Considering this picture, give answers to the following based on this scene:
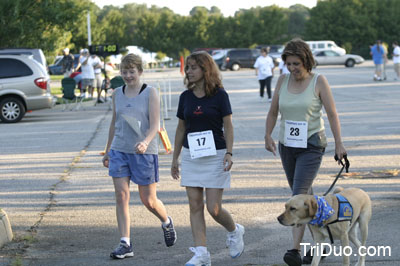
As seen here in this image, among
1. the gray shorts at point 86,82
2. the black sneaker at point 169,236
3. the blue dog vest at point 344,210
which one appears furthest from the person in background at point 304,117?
the gray shorts at point 86,82

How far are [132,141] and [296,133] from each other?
4.87ft

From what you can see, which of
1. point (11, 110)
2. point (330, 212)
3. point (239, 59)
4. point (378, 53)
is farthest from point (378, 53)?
point (239, 59)

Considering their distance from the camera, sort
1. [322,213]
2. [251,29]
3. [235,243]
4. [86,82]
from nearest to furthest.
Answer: [322,213] < [235,243] < [86,82] < [251,29]

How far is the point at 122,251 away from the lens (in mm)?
5754

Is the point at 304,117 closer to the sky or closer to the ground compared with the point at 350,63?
closer to the sky

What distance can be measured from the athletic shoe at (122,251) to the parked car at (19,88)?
533 inches

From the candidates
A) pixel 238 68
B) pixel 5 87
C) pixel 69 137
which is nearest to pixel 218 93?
pixel 69 137

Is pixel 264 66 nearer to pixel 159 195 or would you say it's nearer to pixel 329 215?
pixel 159 195

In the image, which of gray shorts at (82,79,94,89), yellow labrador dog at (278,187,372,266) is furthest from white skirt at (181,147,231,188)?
gray shorts at (82,79,94,89)

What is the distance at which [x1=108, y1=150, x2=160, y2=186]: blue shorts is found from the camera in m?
5.82

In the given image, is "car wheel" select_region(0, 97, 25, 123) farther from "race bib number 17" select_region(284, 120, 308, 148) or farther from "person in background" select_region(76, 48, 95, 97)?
"race bib number 17" select_region(284, 120, 308, 148)

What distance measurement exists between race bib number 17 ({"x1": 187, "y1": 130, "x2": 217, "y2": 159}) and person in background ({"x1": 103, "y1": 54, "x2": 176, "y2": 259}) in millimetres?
590

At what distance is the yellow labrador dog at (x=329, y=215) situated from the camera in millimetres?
4738

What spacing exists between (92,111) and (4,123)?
3.89 meters
